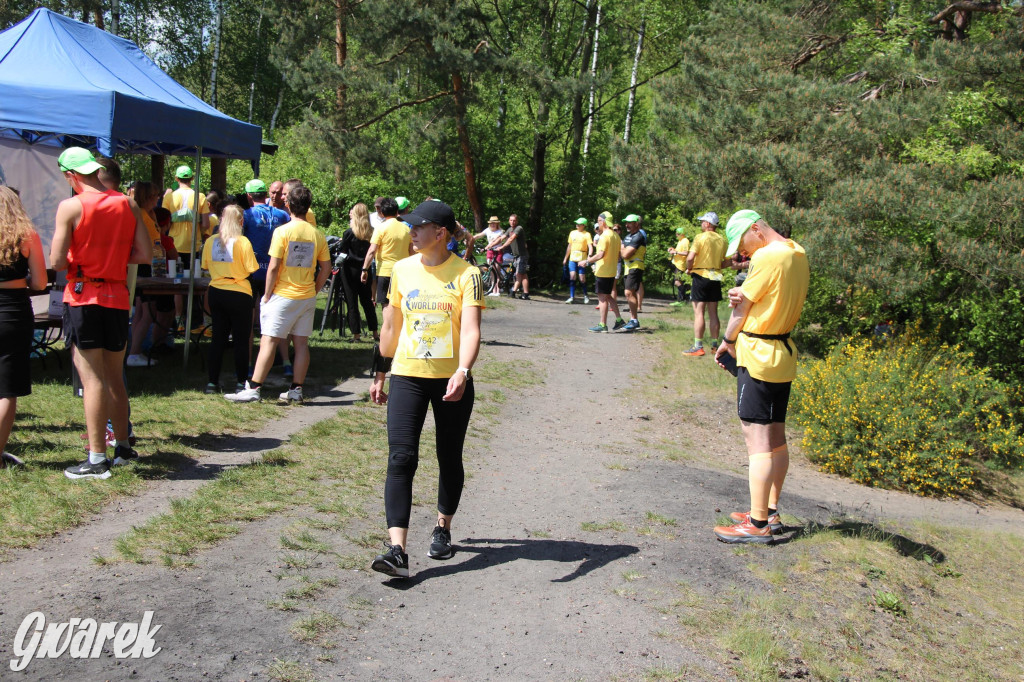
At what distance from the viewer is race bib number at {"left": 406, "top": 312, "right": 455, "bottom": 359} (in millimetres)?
4473

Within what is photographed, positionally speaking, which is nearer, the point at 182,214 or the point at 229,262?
the point at 229,262

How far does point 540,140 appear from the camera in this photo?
25.4 m

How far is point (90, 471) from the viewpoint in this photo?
5582 millimetres

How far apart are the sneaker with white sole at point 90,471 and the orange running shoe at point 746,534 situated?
399 cm

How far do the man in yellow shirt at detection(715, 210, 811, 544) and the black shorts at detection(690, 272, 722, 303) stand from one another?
280 inches

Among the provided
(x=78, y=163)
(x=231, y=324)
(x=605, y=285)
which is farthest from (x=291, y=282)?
(x=605, y=285)

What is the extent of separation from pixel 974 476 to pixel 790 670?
24.0 ft

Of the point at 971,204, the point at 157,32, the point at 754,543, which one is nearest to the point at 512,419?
the point at 754,543

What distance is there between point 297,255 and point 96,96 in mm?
2219

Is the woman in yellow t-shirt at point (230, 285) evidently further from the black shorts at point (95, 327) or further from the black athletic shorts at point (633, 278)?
the black athletic shorts at point (633, 278)

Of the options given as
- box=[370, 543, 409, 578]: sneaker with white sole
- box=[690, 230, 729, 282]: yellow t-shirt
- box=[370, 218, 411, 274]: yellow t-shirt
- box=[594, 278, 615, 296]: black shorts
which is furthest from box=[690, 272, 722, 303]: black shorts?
box=[370, 543, 409, 578]: sneaker with white sole

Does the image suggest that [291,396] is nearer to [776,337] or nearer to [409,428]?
[409,428]

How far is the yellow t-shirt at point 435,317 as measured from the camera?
447 cm

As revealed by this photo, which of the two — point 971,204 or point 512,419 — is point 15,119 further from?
point 971,204
